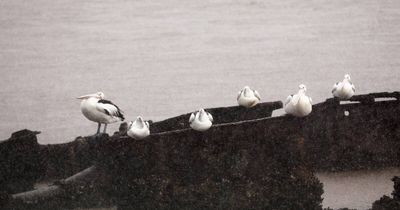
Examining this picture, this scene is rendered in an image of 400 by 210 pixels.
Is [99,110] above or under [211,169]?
above

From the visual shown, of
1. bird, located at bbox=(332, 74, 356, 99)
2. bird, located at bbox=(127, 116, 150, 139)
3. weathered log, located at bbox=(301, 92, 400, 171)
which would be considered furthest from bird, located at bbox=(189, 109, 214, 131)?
bird, located at bbox=(332, 74, 356, 99)

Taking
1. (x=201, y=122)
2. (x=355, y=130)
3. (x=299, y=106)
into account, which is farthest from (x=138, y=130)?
(x=355, y=130)

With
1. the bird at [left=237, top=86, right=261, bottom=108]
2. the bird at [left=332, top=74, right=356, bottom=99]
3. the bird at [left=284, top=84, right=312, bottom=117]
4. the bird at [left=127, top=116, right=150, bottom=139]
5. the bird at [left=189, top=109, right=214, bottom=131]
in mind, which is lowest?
the bird at [left=127, top=116, right=150, bottom=139]

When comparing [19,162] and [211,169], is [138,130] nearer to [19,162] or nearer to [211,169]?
[211,169]

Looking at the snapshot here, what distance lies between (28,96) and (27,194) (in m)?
2.32

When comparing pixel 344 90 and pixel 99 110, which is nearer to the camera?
pixel 99 110

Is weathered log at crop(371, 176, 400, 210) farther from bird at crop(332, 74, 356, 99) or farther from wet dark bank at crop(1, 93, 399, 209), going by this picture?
bird at crop(332, 74, 356, 99)

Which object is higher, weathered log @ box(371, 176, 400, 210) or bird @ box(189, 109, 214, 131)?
bird @ box(189, 109, 214, 131)

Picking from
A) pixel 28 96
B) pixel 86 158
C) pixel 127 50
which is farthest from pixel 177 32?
pixel 86 158

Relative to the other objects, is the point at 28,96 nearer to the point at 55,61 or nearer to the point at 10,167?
the point at 55,61

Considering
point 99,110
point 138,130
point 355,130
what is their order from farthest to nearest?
point 355,130, point 99,110, point 138,130

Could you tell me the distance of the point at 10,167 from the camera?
3.99 metres

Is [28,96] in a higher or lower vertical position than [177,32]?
lower

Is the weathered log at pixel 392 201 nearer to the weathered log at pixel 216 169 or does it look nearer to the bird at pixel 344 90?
Answer: the weathered log at pixel 216 169
